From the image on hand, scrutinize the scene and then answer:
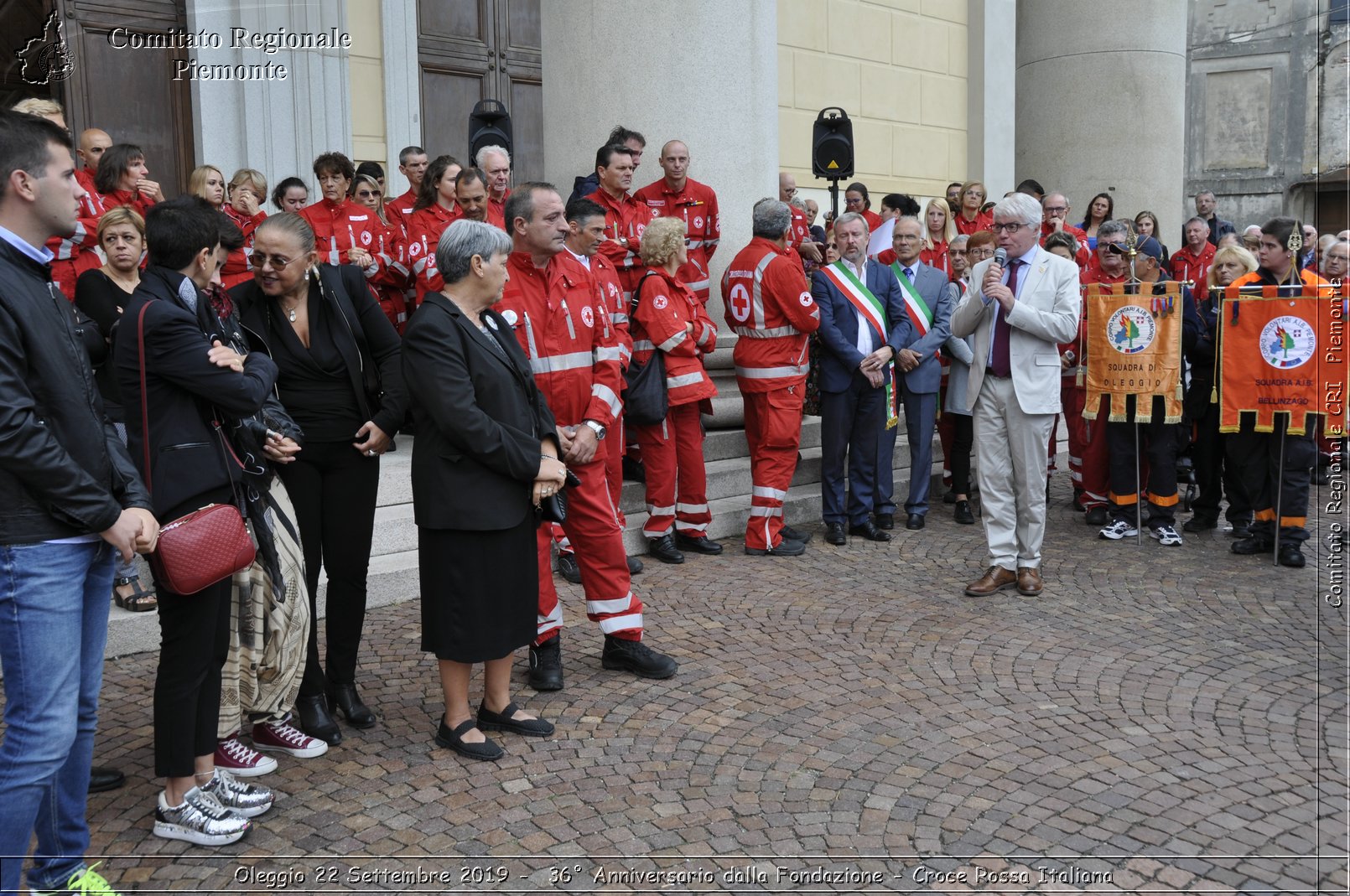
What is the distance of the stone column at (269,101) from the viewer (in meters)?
9.72

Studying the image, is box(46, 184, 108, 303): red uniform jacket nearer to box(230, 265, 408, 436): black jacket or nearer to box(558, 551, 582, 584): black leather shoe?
box(230, 265, 408, 436): black jacket

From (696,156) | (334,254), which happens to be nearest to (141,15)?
(334,254)

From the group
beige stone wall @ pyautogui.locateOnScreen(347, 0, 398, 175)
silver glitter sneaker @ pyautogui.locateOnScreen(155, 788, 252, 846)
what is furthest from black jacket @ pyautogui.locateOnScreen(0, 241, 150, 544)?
beige stone wall @ pyautogui.locateOnScreen(347, 0, 398, 175)

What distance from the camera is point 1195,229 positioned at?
454 inches

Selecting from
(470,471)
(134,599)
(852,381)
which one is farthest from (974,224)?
(134,599)

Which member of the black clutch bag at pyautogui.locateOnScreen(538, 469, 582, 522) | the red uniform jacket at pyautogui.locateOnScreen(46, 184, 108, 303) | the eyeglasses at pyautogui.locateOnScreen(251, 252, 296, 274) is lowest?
the black clutch bag at pyautogui.locateOnScreen(538, 469, 582, 522)

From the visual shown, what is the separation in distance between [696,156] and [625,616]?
15.1ft

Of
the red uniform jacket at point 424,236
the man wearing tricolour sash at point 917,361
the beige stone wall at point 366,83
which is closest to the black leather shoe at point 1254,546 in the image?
the man wearing tricolour sash at point 917,361

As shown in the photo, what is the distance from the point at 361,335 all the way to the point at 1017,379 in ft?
11.9

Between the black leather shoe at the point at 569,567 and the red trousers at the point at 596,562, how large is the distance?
→ 1.52m

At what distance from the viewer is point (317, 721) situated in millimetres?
4492

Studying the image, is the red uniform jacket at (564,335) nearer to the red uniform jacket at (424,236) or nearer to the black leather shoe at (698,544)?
the black leather shoe at (698,544)

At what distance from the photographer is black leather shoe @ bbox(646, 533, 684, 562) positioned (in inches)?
284

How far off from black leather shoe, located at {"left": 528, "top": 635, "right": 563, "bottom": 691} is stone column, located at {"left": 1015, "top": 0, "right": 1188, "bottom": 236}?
38.6 feet
